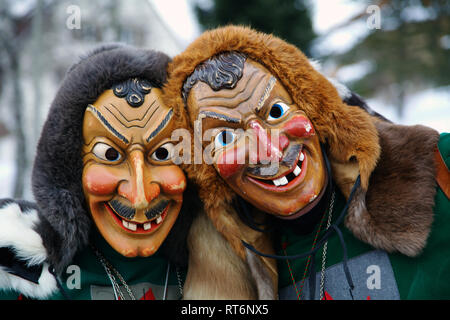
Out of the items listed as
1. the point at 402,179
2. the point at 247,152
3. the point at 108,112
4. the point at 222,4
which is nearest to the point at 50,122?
the point at 108,112

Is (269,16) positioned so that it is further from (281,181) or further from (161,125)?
(281,181)

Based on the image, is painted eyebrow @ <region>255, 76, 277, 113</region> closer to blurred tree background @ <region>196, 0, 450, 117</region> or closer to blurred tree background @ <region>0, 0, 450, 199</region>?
blurred tree background @ <region>0, 0, 450, 199</region>

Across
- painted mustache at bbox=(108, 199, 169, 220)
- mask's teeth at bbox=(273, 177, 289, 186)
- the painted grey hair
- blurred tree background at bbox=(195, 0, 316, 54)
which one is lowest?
painted mustache at bbox=(108, 199, 169, 220)

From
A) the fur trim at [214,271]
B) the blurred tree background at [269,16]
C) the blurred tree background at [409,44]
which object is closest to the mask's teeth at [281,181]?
the fur trim at [214,271]

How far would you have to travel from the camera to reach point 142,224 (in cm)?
188

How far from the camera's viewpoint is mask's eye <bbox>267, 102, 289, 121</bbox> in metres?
1.82

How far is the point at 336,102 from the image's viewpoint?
184 cm

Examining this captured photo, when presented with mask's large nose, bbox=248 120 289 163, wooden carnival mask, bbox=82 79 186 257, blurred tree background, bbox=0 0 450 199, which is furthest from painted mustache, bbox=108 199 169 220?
blurred tree background, bbox=0 0 450 199

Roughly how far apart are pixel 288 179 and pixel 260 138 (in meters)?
0.24

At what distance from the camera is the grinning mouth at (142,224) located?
1843mm

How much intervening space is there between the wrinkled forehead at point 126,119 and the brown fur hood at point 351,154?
10cm

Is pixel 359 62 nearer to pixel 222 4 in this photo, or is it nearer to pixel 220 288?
pixel 222 4

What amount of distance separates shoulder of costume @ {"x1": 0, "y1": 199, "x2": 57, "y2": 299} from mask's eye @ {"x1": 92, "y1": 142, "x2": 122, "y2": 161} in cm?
50

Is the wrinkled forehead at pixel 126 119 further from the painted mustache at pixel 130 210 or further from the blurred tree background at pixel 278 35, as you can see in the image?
the blurred tree background at pixel 278 35
